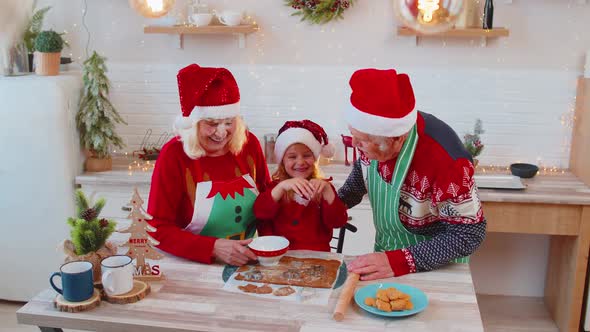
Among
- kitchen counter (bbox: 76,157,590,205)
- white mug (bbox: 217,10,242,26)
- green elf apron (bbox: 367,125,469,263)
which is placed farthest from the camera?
white mug (bbox: 217,10,242,26)

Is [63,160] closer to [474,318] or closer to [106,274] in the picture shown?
[106,274]

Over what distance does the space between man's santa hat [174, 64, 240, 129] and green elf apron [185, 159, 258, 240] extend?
23 cm

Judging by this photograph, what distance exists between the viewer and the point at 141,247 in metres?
1.90

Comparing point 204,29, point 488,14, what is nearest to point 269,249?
point 204,29

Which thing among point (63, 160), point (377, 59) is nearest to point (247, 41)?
point (377, 59)

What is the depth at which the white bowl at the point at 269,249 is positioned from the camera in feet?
6.48

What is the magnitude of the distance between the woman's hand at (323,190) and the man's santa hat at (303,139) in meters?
0.19

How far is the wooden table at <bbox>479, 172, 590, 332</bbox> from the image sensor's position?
126 inches

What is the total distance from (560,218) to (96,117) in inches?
104

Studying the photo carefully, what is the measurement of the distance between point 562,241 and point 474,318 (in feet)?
7.22

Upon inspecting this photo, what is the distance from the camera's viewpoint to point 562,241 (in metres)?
3.57

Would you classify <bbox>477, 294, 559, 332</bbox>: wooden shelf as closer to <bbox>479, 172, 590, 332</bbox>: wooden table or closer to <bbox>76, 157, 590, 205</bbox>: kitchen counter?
<bbox>479, 172, 590, 332</bbox>: wooden table

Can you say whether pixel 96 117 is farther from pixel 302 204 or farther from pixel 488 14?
pixel 488 14

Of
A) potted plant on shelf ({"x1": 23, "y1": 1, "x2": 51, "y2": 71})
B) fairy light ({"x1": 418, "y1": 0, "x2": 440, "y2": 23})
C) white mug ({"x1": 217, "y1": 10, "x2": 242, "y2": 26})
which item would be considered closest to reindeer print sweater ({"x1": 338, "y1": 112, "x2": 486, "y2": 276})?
fairy light ({"x1": 418, "y1": 0, "x2": 440, "y2": 23})
